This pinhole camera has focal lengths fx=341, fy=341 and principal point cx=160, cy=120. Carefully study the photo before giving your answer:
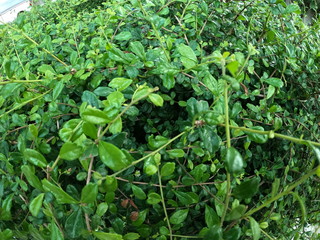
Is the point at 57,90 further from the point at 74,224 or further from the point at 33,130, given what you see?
the point at 74,224

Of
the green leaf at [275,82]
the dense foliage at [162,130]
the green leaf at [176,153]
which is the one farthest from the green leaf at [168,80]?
the green leaf at [275,82]

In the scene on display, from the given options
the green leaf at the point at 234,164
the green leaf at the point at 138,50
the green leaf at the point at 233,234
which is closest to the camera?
the green leaf at the point at 234,164

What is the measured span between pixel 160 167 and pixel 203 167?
68 millimetres

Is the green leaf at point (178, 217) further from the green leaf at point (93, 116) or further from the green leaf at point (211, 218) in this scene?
the green leaf at point (93, 116)

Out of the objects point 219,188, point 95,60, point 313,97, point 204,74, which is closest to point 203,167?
point 219,188

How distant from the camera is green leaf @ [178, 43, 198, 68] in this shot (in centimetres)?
53

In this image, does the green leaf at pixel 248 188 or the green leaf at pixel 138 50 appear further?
the green leaf at pixel 138 50

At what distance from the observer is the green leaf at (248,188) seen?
411mm

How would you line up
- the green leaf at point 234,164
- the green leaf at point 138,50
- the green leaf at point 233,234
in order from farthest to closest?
the green leaf at point 138,50, the green leaf at point 233,234, the green leaf at point 234,164

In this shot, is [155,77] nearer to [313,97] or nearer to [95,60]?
[95,60]

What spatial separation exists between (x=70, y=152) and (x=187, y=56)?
0.24 m

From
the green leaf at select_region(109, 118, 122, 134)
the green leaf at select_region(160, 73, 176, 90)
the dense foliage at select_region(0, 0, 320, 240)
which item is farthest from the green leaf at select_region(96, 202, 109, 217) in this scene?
the green leaf at select_region(160, 73, 176, 90)

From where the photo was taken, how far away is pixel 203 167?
1.76 feet

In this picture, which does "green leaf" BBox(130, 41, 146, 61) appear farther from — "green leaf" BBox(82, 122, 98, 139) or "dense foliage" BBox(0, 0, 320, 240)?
"green leaf" BBox(82, 122, 98, 139)
